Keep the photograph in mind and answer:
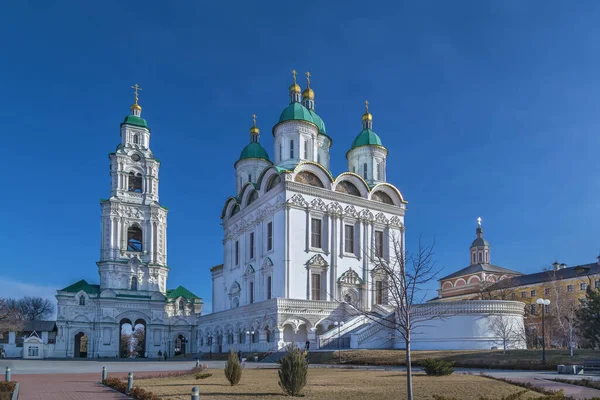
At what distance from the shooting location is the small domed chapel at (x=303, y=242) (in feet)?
140

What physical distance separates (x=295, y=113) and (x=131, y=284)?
27.0 meters

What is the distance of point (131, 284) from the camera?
195 ft

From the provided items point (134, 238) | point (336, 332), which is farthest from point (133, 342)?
point (336, 332)

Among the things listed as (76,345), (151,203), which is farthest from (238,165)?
(76,345)

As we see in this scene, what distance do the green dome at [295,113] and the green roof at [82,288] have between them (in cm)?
2757

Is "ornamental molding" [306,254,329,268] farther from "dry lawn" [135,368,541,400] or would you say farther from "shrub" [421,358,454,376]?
"shrub" [421,358,454,376]

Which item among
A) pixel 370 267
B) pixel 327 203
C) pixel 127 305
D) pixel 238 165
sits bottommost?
pixel 127 305

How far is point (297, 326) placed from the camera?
41.2 meters

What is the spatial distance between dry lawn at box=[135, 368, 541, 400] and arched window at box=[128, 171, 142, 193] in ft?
150

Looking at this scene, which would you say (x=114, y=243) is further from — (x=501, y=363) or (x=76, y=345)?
(x=501, y=363)

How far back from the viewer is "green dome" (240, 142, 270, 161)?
57.7 meters

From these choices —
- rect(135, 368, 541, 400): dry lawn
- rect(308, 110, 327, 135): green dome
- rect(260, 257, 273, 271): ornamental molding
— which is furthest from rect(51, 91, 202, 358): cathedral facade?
rect(135, 368, 541, 400): dry lawn

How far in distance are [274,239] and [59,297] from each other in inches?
1013

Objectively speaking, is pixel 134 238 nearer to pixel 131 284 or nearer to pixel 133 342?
pixel 131 284
